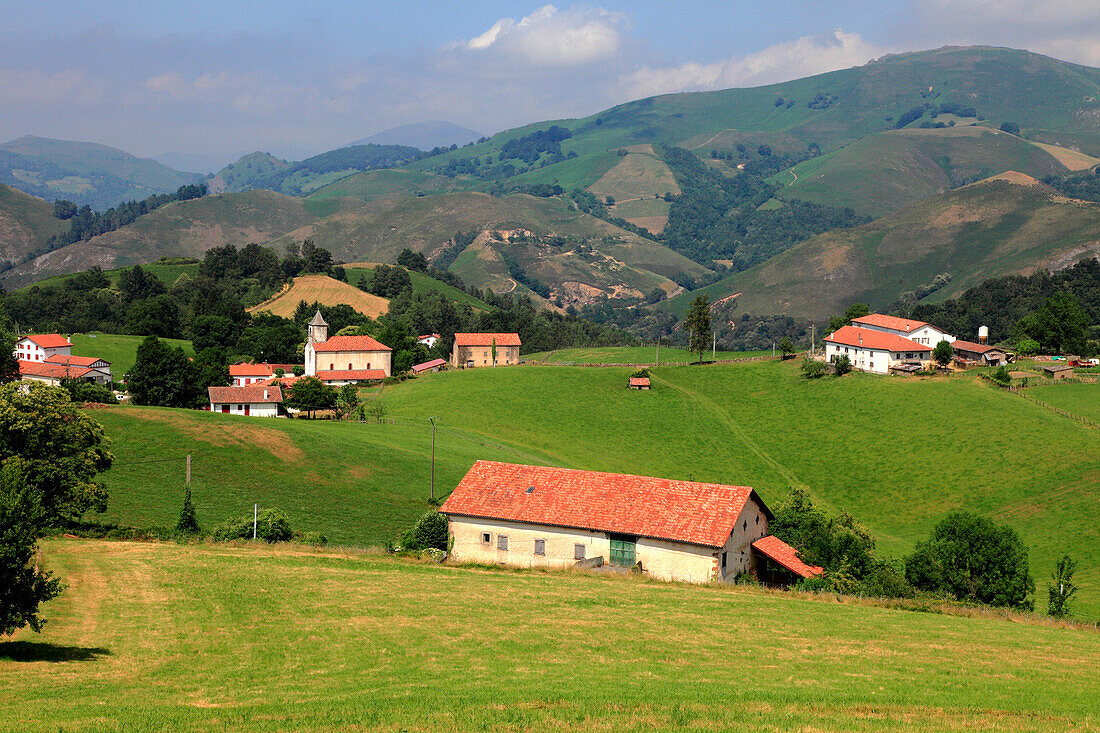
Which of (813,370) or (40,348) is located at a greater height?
(40,348)

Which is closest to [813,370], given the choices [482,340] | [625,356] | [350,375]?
Answer: [625,356]

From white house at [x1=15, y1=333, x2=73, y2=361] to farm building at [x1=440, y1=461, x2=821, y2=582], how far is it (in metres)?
107

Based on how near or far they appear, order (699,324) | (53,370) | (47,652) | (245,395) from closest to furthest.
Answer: (47,652) < (245,395) < (53,370) < (699,324)

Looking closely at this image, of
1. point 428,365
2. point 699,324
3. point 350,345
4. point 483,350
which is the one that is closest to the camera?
point 699,324

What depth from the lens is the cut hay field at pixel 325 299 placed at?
187375 mm

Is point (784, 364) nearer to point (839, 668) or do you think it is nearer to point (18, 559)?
point (839, 668)

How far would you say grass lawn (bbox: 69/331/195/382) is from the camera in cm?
13107

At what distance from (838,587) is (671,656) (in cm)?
1611

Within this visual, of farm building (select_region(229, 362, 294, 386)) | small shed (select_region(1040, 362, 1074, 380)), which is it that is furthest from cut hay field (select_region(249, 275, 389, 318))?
small shed (select_region(1040, 362, 1074, 380))

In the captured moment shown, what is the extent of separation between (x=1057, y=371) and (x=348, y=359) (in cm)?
8991

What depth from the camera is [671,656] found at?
24438mm

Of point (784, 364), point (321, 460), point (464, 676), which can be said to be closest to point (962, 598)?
point (464, 676)

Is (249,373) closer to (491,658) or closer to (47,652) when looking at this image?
(47,652)

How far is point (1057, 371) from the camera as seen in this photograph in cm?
9500
